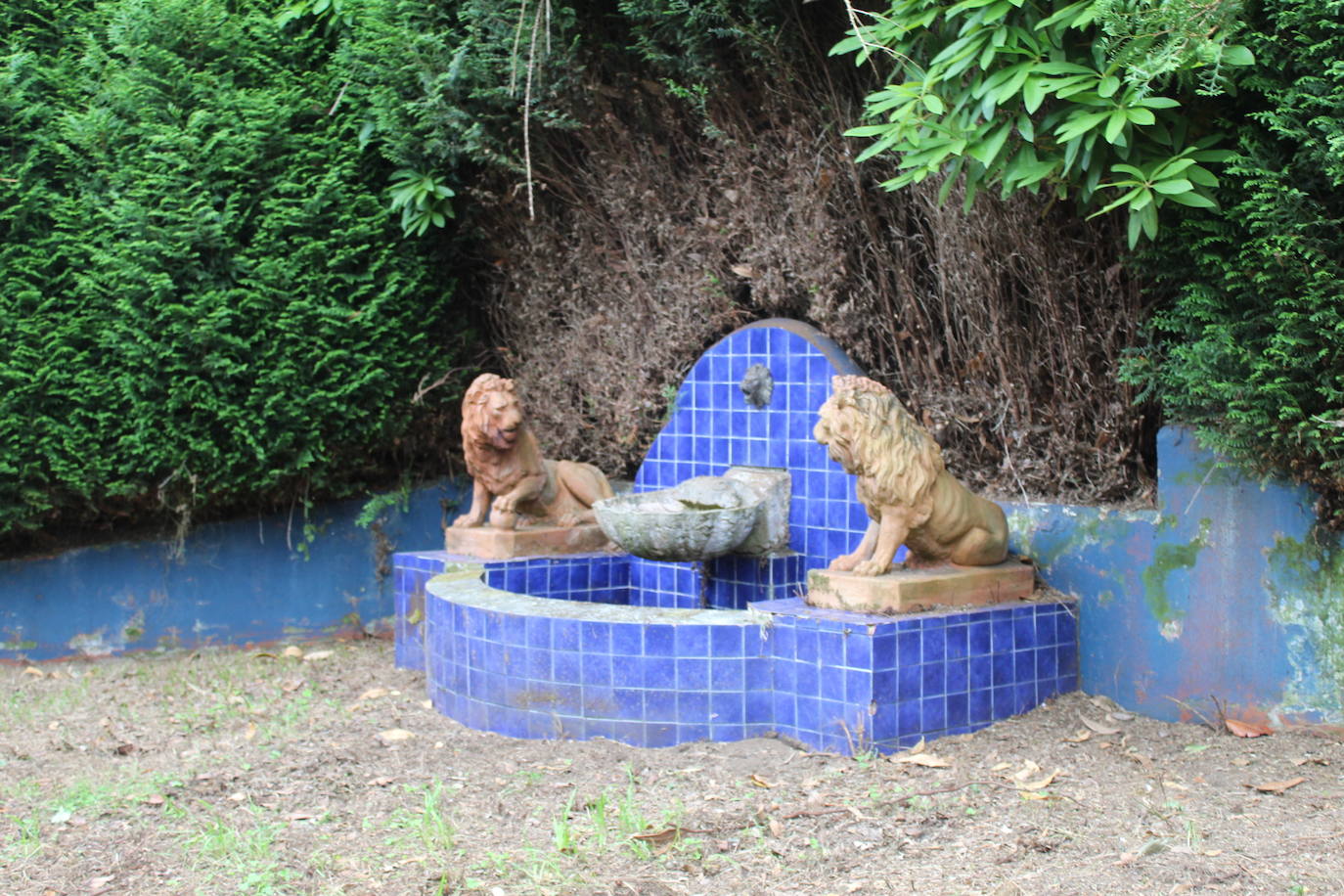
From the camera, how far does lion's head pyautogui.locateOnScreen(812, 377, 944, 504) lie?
511cm

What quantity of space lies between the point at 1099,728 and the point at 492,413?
335cm

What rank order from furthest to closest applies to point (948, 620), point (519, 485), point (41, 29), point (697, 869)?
1. point (41, 29)
2. point (519, 485)
3. point (948, 620)
4. point (697, 869)

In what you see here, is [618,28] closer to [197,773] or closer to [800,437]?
[800,437]

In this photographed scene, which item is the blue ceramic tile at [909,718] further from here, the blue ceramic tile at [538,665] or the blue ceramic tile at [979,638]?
the blue ceramic tile at [538,665]

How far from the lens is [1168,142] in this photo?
446cm

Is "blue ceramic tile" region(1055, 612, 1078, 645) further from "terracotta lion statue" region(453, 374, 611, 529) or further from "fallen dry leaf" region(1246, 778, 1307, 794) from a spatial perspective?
"terracotta lion statue" region(453, 374, 611, 529)

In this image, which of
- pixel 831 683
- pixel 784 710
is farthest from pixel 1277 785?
pixel 784 710

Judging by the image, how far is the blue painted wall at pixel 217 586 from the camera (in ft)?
25.0

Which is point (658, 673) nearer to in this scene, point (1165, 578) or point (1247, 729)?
point (1165, 578)

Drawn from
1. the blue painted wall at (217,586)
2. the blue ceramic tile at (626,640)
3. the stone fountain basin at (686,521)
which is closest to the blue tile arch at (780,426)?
the stone fountain basin at (686,521)

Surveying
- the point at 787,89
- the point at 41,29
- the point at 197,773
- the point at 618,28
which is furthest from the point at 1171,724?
the point at 41,29

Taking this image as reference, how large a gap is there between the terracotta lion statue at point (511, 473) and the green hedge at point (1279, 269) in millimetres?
3378

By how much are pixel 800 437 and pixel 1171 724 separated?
2.27 m

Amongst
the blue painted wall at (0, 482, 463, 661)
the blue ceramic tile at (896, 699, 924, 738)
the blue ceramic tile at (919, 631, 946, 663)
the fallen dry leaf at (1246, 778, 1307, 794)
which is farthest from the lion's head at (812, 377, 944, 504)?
the blue painted wall at (0, 482, 463, 661)
